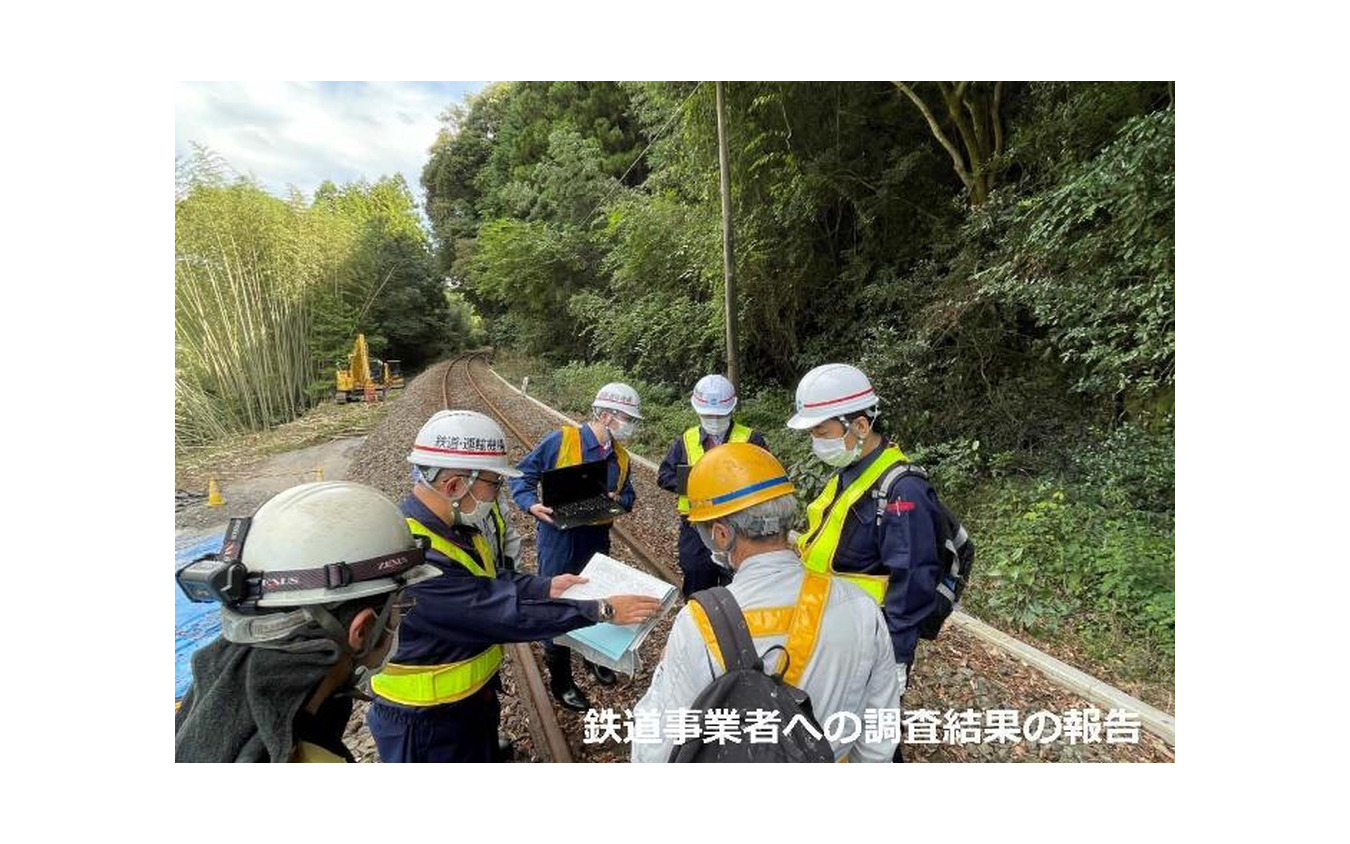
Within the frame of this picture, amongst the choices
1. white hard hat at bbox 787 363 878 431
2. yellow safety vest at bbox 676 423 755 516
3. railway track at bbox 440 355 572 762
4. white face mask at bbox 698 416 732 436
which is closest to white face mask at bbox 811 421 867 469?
white hard hat at bbox 787 363 878 431

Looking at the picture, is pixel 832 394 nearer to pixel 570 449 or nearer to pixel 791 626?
pixel 791 626

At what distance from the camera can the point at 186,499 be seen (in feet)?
10.4

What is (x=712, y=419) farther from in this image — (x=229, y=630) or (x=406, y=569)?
(x=229, y=630)

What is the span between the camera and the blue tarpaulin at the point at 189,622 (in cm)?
282

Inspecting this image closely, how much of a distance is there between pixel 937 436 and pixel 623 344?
6.06 metres

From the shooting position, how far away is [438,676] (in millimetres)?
2068

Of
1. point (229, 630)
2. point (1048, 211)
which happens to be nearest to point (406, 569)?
point (229, 630)

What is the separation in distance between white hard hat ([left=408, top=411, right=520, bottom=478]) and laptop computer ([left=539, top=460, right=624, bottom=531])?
1322mm

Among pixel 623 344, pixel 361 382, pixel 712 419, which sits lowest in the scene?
pixel 712 419

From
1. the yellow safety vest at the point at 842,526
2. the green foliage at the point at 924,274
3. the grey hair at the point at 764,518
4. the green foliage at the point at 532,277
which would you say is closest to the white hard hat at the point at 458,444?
the grey hair at the point at 764,518

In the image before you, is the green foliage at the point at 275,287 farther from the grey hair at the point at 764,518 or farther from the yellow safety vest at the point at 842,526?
the yellow safety vest at the point at 842,526

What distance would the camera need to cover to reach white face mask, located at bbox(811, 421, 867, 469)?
2.52 metres

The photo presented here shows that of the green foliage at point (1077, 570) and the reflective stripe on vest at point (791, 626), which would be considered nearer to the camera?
the reflective stripe on vest at point (791, 626)

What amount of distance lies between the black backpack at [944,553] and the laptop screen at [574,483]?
1.92 meters
